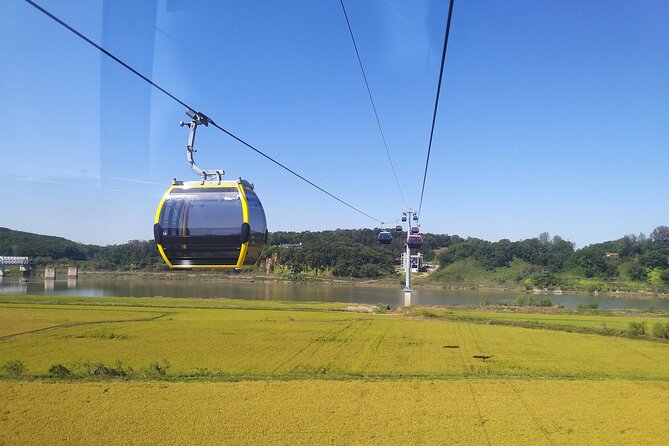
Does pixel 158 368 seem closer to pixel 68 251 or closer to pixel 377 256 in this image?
pixel 68 251

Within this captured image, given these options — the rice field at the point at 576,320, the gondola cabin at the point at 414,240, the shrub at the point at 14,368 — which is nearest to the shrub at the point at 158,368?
the shrub at the point at 14,368

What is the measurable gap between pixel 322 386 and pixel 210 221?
34.5ft

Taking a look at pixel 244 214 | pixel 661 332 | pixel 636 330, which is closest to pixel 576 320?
pixel 636 330

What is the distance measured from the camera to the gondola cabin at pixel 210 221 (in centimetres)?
1034

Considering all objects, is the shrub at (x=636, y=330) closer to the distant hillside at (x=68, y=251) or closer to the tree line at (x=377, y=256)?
the tree line at (x=377, y=256)

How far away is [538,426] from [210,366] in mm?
13392

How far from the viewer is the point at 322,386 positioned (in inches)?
742

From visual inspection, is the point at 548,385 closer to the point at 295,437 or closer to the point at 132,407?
the point at 295,437

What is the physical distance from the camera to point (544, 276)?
105250 mm

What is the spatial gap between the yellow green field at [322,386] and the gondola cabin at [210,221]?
5.35m

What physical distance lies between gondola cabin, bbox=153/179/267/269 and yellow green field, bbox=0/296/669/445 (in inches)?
211

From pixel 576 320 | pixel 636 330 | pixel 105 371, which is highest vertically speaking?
Result: pixel 105 371

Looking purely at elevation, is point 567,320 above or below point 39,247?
below

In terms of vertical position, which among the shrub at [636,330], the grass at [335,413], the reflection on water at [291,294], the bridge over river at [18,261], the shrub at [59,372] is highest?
the bridge over river at [18,261]
